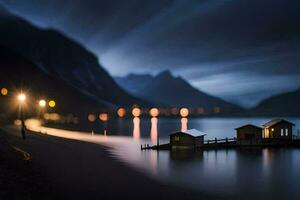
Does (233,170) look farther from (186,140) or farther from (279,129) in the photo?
(279,129)

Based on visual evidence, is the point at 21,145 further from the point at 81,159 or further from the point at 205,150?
the point at 205,150

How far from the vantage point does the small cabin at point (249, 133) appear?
73062 mm

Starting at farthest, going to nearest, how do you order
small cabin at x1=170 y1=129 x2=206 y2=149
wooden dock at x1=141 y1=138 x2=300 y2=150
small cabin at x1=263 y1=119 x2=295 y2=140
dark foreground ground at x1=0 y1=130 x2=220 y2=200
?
small cabin at x1=263 y1=119 x2=295 y2=140 < wooden dock at x1=141 y1=138 x2=300 y2=150 < small cabin at x1=170 y1=129 x2=206 y2=149 < dark foreground ground at x1=0 y1=130 x2=220 y2=200

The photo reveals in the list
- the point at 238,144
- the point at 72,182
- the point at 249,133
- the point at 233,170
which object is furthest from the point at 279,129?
the point at 72,182

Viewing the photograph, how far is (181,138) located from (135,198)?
39.2m

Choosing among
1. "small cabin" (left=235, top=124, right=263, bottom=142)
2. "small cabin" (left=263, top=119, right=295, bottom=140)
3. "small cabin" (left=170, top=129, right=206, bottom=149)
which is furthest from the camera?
"small cabin" (left=263, top=119, right=295, bottom=140)

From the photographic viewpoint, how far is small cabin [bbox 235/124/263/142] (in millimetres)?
73062

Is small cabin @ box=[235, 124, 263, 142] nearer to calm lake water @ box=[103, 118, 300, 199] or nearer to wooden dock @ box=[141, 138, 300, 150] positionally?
wooden dock @ box=[141, 138, 300, 150]

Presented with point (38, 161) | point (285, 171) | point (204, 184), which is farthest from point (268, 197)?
point (38, 161)

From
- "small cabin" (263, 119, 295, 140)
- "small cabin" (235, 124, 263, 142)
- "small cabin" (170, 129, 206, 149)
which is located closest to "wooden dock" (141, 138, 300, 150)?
"small cabin" (235, 124, 263, 142)

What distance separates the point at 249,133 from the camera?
7388 cm

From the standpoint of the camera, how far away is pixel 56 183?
32.7 meters

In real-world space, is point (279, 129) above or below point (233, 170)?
above

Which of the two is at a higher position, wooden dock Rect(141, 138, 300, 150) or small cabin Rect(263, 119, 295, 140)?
small cabin Rect(263, 119, 295, 140)
